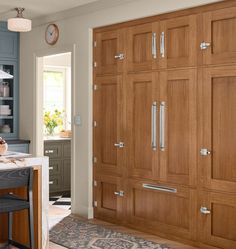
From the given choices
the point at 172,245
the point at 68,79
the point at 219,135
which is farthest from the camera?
the point at 68,79

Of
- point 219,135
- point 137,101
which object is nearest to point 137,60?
point 137,101

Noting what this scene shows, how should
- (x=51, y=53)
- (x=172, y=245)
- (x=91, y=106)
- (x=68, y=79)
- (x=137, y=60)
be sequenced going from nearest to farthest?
(x=172, y=245) < (x=137, y=60) < (x=91, y=106) < (x=51, y=53) < (x=68, y=79)

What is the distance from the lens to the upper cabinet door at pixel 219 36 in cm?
424

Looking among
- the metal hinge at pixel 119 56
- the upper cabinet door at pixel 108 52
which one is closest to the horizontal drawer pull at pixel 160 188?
the upper cabinet door at pixel 108 52

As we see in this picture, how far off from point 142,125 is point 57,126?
3.26m

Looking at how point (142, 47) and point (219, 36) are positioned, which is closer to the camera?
point (219, 36)

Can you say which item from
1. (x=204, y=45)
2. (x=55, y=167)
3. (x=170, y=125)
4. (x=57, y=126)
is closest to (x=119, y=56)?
(x=170, y=125)

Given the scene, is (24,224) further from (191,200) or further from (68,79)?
(68,79)

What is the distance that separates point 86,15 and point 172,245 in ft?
9.57

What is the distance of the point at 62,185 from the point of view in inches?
289

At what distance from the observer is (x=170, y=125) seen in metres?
4.84

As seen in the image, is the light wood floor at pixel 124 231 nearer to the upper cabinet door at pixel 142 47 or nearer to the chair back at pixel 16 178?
the chair back at pixel 16 178

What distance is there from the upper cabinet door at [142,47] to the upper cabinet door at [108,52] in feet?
0.48

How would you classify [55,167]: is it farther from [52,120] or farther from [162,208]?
[162,208]
